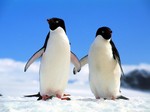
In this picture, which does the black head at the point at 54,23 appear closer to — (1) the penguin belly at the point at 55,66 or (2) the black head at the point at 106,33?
(1) the penguin belly at the point at 55,66

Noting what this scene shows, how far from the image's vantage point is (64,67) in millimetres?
6395

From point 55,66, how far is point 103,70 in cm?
95

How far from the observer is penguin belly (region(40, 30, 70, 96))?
6344 millimetres

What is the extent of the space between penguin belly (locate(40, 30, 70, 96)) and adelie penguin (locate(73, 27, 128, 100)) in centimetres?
59

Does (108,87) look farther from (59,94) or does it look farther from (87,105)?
(87,105)

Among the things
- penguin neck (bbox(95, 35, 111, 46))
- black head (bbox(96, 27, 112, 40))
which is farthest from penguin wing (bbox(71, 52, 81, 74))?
black head (bbox(96, 27, 112, 40))

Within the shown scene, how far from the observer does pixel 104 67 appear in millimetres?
6734

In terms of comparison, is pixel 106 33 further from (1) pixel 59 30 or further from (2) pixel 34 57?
(2) pixel 34 57

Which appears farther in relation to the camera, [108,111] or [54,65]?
[54,65]

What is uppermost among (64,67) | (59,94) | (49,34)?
(49,34)

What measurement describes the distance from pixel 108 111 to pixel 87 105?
452mm

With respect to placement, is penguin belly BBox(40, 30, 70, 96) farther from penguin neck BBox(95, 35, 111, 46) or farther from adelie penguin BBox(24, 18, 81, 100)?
penguin neck BBox(95, 35, 111, 46)

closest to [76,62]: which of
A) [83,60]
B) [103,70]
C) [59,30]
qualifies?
[83,60]

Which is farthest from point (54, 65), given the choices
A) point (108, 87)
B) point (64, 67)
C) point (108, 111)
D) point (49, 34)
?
point (108, 111)
